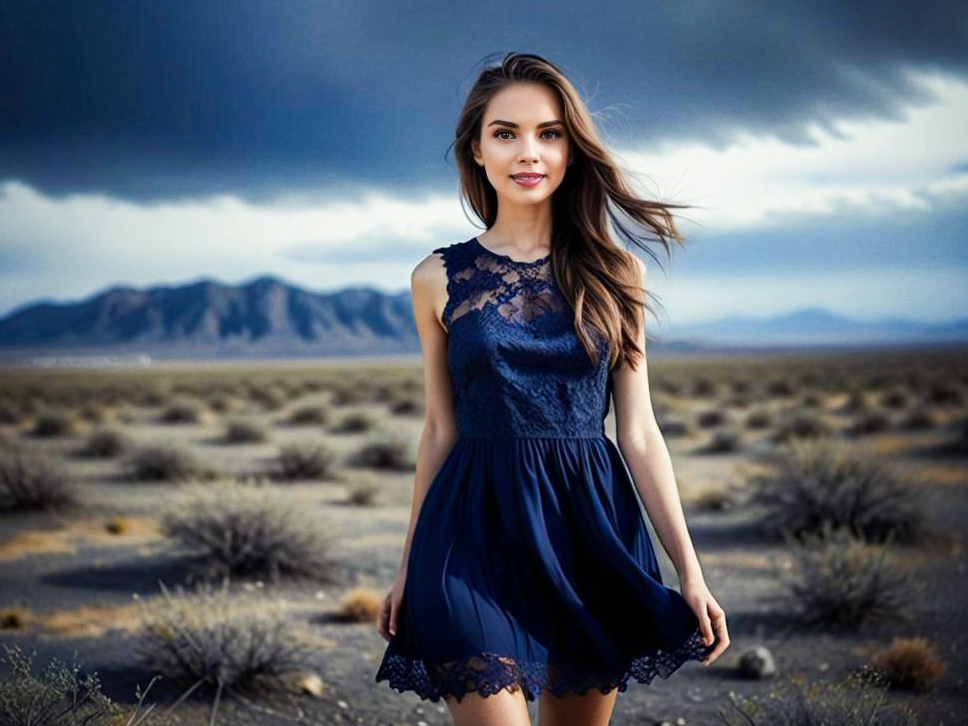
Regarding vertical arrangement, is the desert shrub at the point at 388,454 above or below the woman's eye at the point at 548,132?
below

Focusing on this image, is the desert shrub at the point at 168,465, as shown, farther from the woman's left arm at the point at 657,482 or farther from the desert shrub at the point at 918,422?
the desert shrub at the point at 918,422

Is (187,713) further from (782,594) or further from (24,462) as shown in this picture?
(24,462)

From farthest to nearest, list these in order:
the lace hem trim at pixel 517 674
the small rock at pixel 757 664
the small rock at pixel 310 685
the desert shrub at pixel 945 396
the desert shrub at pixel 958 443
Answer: the desert shrub at pixel 945 396 → the desert shrub at pixel 958 443 → the small rock at pixel 757 664 → the small rock at pixel 310 685 → the lace hem trim at pixel 517 674

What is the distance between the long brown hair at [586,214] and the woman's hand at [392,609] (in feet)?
2.54

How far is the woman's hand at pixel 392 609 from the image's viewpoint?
2758mm

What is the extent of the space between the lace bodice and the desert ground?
5.10 ft

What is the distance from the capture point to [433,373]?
2.92 meters

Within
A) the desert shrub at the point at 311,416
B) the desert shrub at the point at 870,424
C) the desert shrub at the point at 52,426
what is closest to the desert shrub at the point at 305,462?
the desert shrub at the point at 311,416

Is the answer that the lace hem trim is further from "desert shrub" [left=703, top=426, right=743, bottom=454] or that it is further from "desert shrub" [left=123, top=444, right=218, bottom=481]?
"desert shrub" [left=703, top=426, right=743, bottom=454]

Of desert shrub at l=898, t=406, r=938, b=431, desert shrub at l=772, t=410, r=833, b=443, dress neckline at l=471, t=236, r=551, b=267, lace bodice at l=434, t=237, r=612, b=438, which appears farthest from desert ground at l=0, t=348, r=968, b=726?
desert shrub at l=898, t=406, r=938, b=431

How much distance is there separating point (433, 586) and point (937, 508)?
11.0 metres

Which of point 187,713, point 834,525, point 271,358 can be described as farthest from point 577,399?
point 271,358

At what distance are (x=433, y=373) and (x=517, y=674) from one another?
0.85m

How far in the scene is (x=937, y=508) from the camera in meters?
12.1
